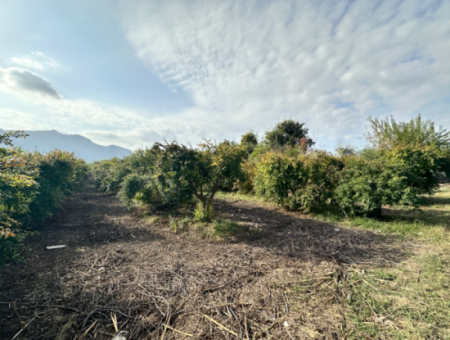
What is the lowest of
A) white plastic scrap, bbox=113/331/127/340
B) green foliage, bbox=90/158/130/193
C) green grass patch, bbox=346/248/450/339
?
white plastic scrap, bbox=113/331/127/340

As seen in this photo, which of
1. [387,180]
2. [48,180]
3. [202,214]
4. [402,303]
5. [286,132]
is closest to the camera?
[402,303]

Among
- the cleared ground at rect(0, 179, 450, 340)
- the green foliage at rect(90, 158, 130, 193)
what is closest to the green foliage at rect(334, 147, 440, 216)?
the cleared ground at rect(0, 179, 450, 340)

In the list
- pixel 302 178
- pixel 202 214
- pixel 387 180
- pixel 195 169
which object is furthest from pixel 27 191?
pixel 387 180

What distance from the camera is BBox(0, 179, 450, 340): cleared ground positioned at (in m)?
2.53

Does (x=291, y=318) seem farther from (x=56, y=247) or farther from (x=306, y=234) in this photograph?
(x=56, y=247)

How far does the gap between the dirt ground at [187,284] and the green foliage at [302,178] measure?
1.96m

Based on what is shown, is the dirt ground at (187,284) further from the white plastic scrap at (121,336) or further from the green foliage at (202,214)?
the green foliage at (202,214)

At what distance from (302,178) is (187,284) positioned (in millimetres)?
6670

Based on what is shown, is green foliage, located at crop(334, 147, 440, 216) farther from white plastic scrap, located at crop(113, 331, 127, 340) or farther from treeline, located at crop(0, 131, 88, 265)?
treeline, located at crop(0, 131, 88, 265)

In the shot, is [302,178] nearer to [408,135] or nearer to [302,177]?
[302,177]

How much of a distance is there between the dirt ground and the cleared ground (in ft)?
0.06

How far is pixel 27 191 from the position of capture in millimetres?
5898

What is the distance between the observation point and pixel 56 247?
17.0 feet

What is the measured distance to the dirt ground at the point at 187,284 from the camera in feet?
8.41
